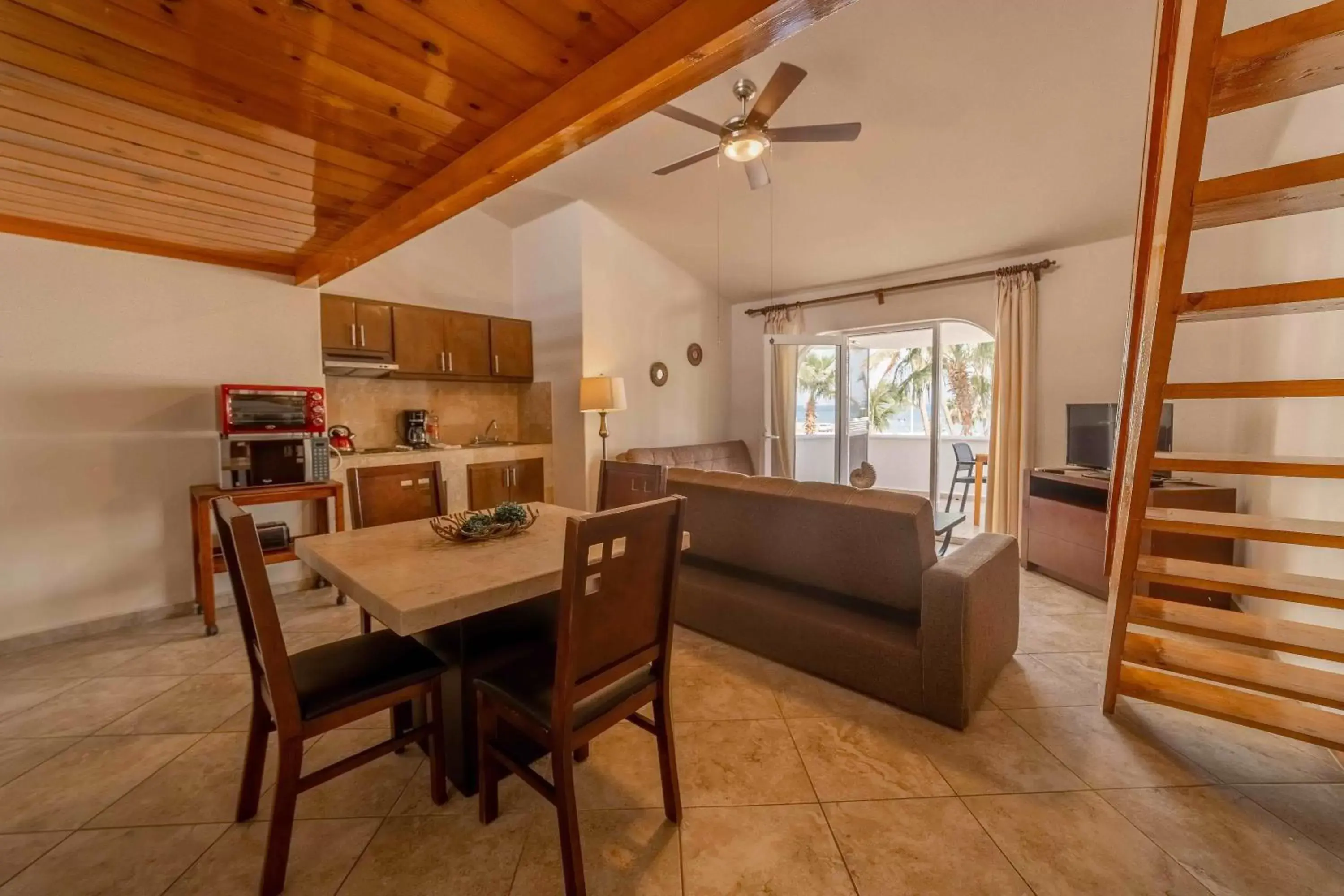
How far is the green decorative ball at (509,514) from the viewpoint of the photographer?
6.21 ft

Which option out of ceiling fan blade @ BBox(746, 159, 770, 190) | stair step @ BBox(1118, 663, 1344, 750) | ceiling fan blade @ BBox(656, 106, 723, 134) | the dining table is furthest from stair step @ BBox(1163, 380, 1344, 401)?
ceiling fan blade @ BBox(746, 159, 770, 190)

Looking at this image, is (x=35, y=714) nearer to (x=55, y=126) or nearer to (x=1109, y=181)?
(x=55, y=126)

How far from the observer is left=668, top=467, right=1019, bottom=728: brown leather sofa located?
194 cm

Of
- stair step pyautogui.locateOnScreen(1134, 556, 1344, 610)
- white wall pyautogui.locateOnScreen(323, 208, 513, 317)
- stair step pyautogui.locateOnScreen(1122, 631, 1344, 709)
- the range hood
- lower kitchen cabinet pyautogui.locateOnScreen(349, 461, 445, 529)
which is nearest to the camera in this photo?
stair step pyautogui.locateOnScreen(1134, 556, 1344, 610)

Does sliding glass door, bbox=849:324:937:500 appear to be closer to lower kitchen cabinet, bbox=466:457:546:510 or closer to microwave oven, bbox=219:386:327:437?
lower kitchen cabinet, bbox=466:457:546:510

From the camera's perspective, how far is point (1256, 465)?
1.45 meters

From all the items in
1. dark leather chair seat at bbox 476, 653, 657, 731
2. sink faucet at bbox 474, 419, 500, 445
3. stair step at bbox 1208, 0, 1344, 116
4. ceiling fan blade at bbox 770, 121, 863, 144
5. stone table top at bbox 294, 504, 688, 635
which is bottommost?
dark leather chair seat at bbox 476, 653, 657, 731

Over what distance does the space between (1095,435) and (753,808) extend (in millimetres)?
3500

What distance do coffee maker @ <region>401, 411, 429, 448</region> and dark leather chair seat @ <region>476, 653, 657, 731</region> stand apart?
10.5ft

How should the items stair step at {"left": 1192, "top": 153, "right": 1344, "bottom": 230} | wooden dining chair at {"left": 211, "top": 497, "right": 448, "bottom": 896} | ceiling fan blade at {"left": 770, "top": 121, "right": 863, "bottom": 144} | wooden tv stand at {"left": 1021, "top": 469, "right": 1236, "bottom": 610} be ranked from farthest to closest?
wooden tv stand at {"left": 1021, "top": 469, "right": 1236, "bottom": 610} < ceiling fan blade at {"left": 770, "top": 121, "right": 863, "bottom": 144} < wooden dining chair at {"left": 211, "top": 497, "right": 448, "bottom": 896} < stair step at {"left": 1192, "top": 153, "right": 1344, "bottom": 230}

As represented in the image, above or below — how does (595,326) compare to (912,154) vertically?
below

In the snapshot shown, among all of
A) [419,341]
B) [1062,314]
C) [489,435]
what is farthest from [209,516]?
[1062,314]

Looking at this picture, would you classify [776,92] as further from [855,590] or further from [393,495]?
[393,495]

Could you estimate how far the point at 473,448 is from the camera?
14.0 feet
